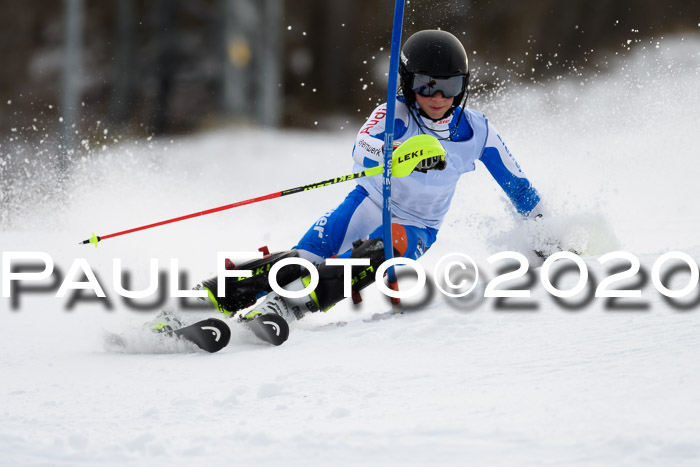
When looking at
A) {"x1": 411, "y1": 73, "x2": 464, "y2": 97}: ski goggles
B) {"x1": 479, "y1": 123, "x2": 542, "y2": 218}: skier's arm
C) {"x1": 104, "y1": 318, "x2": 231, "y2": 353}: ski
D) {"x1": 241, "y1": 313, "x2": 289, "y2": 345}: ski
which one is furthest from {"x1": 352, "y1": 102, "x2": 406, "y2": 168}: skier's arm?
{"x1": 104, "y1": 318, "x2": 231, "y2": 353}: ski

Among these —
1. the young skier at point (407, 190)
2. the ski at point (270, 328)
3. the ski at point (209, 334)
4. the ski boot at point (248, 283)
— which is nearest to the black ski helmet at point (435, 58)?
the young skier at point (407, 190)

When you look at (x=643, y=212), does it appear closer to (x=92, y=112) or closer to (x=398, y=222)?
(x=398, y=222)

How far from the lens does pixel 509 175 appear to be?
14.8ft

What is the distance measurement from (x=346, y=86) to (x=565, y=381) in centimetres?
2020

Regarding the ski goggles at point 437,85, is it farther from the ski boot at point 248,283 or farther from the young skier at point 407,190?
the ski boot at point 248,283

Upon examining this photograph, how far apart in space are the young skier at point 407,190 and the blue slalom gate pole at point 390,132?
0.20ft

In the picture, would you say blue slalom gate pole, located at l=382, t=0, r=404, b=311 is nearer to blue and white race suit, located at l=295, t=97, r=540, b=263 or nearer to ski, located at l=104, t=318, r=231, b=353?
blue and white race suit, located at l=295, t=97, r=540, b=263

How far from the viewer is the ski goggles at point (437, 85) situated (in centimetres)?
415

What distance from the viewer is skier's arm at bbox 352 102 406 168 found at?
4109 mm

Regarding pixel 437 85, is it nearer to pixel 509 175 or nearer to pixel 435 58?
pixel 435 58

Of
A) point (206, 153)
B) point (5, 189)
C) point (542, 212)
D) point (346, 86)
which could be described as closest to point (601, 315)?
point (542, 212)

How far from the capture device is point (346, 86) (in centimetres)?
2236

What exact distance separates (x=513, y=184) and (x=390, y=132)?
1.00 m

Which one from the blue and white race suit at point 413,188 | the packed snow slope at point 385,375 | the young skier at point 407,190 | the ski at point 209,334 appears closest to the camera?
the packed snow slope at point 385,375
